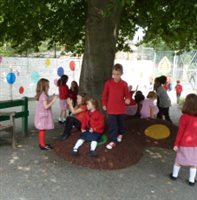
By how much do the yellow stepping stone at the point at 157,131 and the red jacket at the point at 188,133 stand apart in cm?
259

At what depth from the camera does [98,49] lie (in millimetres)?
8180

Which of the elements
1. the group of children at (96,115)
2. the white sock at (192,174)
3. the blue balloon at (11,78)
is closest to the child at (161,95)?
the group of children at (96,115)

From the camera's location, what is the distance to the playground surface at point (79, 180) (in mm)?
5359

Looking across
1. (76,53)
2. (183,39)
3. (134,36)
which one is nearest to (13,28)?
(76,53)

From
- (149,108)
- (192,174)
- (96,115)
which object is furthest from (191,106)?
(149,108)

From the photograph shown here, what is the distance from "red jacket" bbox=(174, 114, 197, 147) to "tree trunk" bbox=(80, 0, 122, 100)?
9.29 feet

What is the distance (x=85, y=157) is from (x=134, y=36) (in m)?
8.05

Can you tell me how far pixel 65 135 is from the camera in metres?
7.40

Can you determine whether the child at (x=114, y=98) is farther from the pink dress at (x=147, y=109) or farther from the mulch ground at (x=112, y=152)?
the pink dress at (x=147, y=109)

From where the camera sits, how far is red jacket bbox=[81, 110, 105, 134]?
6797 mm

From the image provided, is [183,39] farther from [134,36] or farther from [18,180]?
[18,180]

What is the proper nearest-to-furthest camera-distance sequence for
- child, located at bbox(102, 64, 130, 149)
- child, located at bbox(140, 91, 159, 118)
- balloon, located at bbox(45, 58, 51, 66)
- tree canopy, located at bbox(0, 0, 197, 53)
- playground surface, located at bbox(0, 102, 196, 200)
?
playground surface, located at bbox(0, 102, 196, 200) < child, located at bbox(102, 64, 130, 149) < child, located at bbox(140, 91, 159, 118) < tree canopy, located at bbox(0, 0, 197, 53) < balloon, located at bbox(45, 58, 51, 66)

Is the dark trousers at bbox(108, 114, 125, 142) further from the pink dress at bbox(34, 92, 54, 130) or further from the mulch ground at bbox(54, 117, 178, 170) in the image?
the pink dress at bbox(34, 92, 54, 130)

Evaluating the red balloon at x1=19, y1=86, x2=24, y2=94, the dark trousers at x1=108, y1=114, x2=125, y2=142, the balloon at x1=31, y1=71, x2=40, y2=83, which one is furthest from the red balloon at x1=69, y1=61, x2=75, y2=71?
the dark trousers at x1=108, y1=114, x2=125, y2=142
